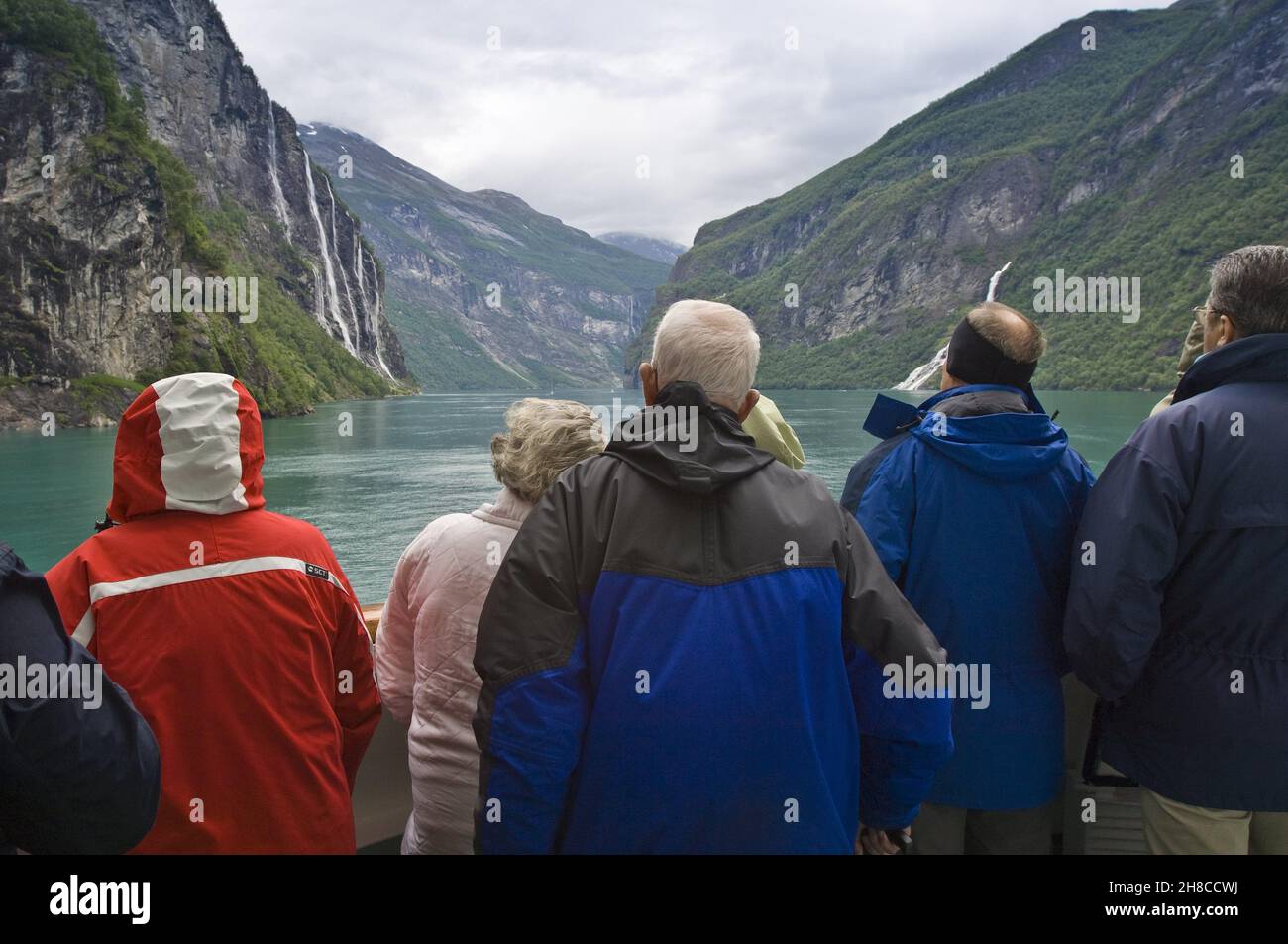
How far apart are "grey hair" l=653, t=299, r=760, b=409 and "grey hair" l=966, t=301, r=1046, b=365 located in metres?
0.95

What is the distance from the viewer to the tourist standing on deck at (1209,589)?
1.99 m

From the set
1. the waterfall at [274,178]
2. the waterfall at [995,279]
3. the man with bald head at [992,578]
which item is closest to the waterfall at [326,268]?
the waterfall at [274,178]

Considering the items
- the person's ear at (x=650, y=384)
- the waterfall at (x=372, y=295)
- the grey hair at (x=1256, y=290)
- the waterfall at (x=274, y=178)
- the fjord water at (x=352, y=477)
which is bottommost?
the fjord water at (x=352, y=477)

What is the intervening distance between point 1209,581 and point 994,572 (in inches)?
18.0

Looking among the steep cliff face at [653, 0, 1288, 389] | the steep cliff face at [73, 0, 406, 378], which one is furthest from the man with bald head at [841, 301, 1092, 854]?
the steep cliff face at [73, 0, 406, 378]

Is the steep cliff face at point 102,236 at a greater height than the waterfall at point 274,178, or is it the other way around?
the waterfall at point 274,178

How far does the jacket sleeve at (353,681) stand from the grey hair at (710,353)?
969 millimetres

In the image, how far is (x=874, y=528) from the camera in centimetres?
233

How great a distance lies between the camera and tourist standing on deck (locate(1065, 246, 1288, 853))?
199 centimetres

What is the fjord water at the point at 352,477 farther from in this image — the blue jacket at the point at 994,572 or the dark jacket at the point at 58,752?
the dark jacket at the point at 58,752

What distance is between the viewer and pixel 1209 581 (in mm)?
2037

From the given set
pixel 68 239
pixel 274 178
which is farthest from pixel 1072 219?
pixel 68 239

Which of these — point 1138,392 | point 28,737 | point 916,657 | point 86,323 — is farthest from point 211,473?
point 1138,392
